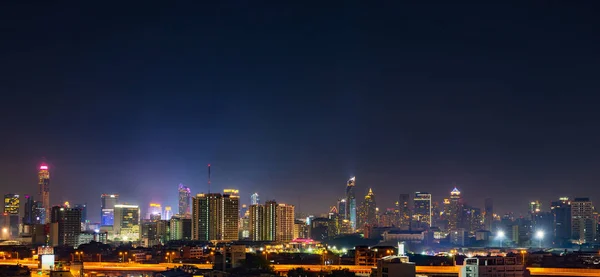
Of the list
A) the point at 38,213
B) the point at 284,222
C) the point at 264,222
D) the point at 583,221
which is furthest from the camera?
the point at 583,221

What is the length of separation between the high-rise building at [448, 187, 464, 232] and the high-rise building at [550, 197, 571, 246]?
44.3 ft

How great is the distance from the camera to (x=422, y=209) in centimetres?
11500

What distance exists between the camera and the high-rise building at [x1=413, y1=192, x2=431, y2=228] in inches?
4437

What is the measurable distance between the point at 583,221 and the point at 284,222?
38.5 metres

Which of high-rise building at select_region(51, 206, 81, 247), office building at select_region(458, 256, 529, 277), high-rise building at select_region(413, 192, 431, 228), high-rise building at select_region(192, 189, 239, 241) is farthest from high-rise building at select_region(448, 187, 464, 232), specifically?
office building at select_region(458, 256, 529, 277)

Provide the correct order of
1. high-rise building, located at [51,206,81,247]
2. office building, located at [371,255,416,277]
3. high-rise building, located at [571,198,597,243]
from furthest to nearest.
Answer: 1. high-rise building, located at [571,198,597,243]
2. high-rise building, located at [51,206,81,247]
3. office building, located at [371,255,416,277]

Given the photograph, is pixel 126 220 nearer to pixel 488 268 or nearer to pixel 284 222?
pixel 284 222

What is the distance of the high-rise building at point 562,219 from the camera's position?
96.8 meters

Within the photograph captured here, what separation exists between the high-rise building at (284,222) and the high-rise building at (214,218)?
5.80 metres

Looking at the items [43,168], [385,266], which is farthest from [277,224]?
[385,266]

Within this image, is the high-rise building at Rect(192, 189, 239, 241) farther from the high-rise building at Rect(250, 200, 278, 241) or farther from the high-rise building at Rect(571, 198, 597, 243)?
the high-rise building at Rect(571, 198, 597, 243)

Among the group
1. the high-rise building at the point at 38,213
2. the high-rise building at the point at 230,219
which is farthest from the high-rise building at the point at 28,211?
the high-rise building at the point at 230,219

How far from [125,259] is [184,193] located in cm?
6197

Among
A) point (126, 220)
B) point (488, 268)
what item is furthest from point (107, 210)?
point (488, 268)
